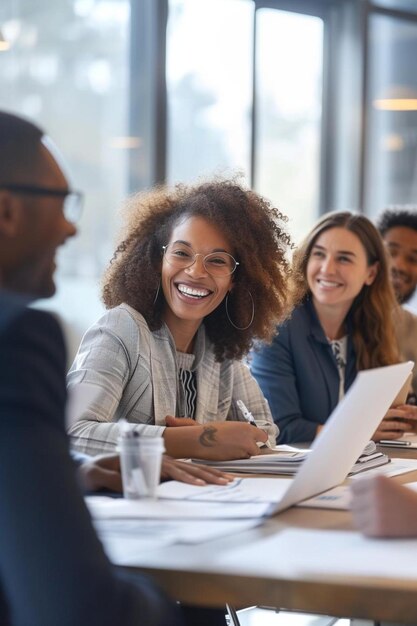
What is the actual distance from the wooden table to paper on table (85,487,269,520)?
0.19 metres

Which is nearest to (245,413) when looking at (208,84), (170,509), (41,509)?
(170,509)

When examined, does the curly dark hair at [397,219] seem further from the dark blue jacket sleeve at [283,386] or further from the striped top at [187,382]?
the striped top at [187,382]

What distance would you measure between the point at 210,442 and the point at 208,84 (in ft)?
14.5

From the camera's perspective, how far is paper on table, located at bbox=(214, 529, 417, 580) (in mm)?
1196

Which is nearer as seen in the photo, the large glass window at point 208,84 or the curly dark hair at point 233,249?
the curly dark hair at point 233,249

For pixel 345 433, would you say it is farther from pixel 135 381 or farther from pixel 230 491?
pixel 135 381

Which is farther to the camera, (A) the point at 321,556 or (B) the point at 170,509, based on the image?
(B) the point at 170,509

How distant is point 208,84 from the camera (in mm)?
6109

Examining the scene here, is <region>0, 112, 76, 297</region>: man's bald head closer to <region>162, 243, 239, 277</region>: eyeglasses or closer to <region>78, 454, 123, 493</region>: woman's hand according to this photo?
<region>78, 454, 123, 493</region>: woman's hand

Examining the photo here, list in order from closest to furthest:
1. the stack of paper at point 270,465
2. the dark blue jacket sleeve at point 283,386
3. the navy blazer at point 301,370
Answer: the stack of paper at point 270,465 < the dark blue jacket sleeve at point 283,386 < the navy blazer at point 301,370

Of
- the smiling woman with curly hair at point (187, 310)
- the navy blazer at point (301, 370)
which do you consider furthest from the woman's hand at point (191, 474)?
the navy blazer at point (301, 370)

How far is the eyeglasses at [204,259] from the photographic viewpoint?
2527mm

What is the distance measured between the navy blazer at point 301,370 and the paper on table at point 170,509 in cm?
151

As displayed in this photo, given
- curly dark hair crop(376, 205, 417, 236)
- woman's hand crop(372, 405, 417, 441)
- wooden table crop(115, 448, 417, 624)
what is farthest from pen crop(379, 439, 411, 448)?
curly dark hair crop(376, 205, 417, 236)
